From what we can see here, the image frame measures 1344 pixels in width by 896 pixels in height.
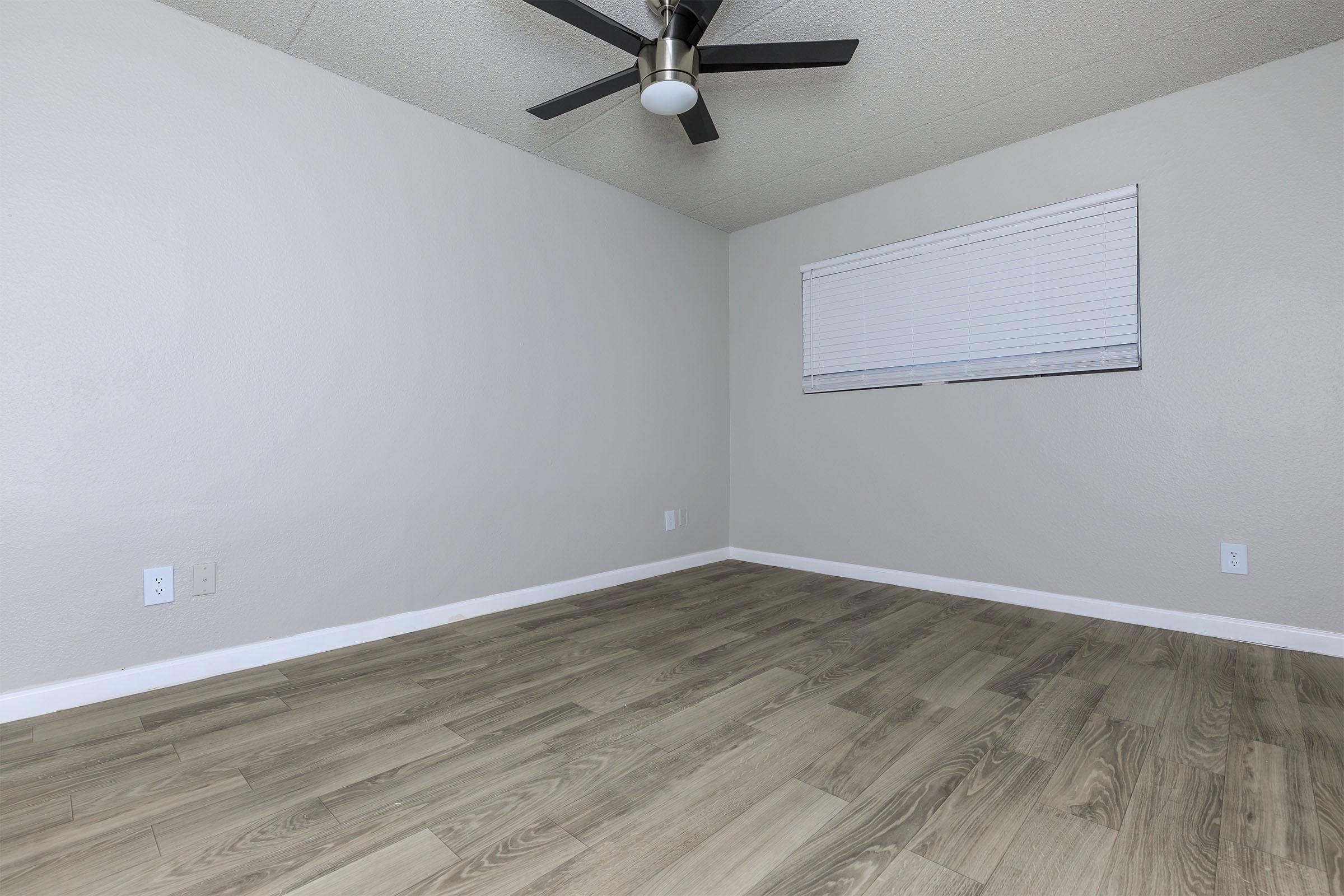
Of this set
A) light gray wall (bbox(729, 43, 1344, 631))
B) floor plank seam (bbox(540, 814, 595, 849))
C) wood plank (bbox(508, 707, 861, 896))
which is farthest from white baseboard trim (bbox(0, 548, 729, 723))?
light gray wall (bbox(729, 43, 1344, 631))

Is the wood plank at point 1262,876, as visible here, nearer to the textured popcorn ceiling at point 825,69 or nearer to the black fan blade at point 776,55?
the black fan blade at point 776,55

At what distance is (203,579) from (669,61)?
2.32 m

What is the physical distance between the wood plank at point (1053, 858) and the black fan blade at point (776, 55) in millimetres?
2091

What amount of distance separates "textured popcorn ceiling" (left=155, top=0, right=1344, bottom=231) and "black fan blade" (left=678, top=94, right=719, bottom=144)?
0.24 metres

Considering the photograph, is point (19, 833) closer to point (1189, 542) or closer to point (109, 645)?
point (109, 645)

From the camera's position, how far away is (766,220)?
412 cm

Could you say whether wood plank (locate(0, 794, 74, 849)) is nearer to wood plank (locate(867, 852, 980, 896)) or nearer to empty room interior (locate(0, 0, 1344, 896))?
empty room interior (locate(0, 0, 1344, 896))

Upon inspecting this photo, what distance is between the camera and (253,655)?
7.41 ft

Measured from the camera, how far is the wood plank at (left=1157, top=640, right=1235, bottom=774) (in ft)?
5.23

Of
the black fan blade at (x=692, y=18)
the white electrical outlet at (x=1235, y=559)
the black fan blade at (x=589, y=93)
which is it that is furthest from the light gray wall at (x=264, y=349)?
the white electrical outlet at (x=1235, y=559)

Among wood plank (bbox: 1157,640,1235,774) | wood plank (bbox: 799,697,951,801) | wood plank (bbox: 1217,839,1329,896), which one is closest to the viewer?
wood plank (bbox: 1217,839,1329,896)

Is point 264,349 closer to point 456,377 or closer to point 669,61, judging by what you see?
point 456,377

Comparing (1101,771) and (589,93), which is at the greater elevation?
(589,93)

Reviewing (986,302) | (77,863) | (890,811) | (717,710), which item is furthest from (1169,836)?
(986,302)
